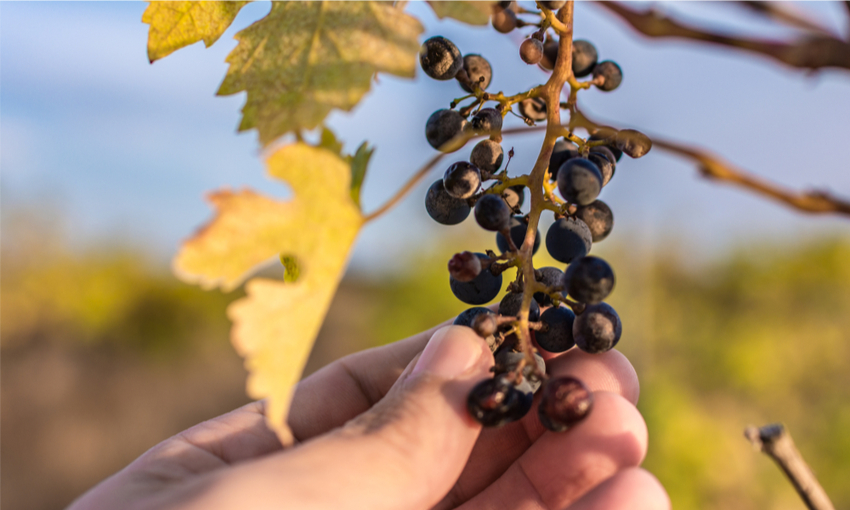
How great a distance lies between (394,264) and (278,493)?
4657 mm

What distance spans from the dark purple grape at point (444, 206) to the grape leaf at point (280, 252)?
19 cm

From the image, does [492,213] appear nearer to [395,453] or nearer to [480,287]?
[480,287]

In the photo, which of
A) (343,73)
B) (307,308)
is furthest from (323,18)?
(307,308)

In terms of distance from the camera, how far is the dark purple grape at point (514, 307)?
63 cm

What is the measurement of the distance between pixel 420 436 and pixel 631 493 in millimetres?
241

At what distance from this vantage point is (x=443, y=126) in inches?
23.5

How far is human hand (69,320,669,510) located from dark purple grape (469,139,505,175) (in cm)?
18

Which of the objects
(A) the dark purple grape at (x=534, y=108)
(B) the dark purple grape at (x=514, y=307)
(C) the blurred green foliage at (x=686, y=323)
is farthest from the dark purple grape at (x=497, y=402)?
(C) the blurred green foliage at (x=686, y=323)

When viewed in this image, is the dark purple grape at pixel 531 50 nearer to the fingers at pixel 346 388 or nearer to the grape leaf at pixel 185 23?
the grape leaf at pixel 185 23

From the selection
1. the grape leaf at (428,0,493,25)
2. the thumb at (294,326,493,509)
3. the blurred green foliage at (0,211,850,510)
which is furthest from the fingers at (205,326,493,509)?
the blurred green foliage at (0,211,850,510)

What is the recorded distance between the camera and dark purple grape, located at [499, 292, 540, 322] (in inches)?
24.7

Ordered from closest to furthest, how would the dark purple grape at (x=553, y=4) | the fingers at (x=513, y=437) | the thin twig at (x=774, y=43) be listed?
the thin twig at (x=774, y=43), the dark purple grape at (x=553, y=4), the fingers at (x=513, y=437)

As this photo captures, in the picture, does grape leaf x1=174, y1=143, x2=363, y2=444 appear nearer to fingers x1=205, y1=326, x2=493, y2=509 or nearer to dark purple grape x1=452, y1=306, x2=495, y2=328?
fingers x1=205, y1=326, x2=493, y2=509

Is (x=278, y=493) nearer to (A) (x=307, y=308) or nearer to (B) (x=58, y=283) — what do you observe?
(A) (x=307, y=308)
